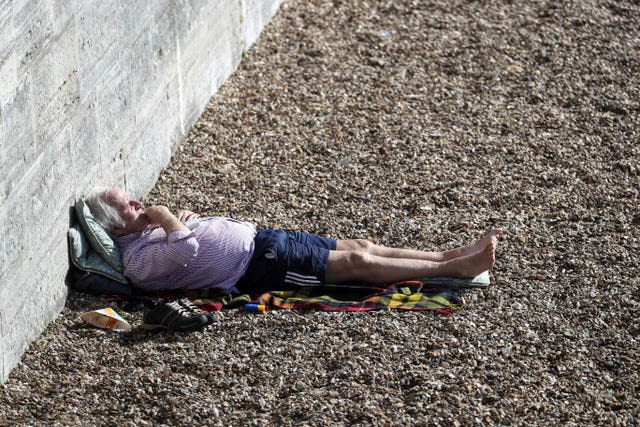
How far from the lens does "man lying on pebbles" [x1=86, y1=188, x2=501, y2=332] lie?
5.89 m

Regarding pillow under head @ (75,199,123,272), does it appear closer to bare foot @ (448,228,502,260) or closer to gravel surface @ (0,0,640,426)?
gravel surface @ (0,0,640,426)

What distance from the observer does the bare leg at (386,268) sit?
5957 millimetres

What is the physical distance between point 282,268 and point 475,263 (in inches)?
41.4

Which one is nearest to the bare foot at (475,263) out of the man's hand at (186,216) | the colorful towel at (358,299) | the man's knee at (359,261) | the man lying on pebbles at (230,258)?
the man lying on pebbles at (230,258)

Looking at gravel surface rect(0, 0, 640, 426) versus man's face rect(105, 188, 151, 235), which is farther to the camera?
man's face rect(105, 188, 151, 235)

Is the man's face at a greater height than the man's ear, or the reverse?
the man's face

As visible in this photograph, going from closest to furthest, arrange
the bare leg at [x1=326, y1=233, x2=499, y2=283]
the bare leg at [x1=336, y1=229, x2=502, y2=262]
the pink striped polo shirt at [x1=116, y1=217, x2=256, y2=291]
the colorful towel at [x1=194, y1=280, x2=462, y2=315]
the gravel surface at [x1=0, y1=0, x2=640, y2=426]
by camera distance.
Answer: the gravel surface at [x1=0, y1=0, x2=640, y2=426]
the colorful towel at [x1=194, y1=280, x2=462, y2=315]
the pink striped polo shirt at [x1=116, y1=217, x2=256, y2=291]
the bare leg at [x1=326, y1=233, x2=499, y2=283]
the bare leg at [x1=336, y1=229, x2=502, y2=262]

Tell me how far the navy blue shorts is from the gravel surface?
333mm

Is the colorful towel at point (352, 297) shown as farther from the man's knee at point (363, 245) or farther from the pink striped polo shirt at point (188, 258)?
the man's knee at point (363, 245)

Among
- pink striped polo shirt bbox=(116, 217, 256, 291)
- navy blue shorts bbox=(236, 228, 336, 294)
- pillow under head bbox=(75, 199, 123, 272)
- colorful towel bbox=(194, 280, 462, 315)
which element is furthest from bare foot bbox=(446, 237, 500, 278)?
pillow under head bbox=(75, 199, 123, 272)

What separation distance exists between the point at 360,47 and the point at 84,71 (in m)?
3.62

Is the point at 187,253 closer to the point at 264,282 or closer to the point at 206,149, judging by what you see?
the point at 264,282

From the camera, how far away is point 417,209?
6.84 meters

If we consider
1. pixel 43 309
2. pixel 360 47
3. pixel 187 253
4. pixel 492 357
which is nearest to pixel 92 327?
pixel 43 309
